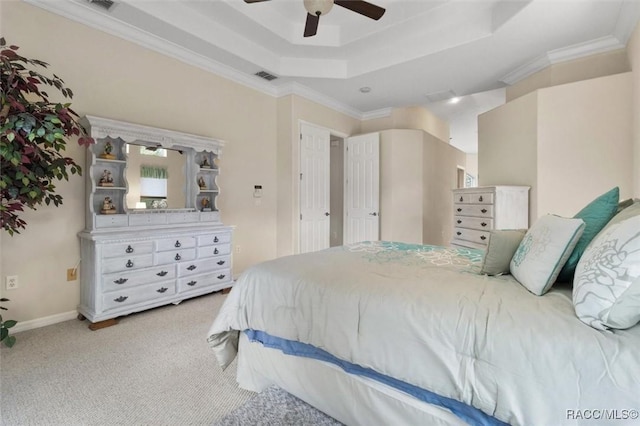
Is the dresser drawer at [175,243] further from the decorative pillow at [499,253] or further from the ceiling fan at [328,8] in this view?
the decorative pillow at [499,253]

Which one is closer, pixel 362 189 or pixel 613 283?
pixel 613 283

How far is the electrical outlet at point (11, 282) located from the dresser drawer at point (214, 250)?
140cm

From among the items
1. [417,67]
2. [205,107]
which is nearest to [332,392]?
[205,107]

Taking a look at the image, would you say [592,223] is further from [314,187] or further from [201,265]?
[314,187]

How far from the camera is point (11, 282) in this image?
7.76 feet

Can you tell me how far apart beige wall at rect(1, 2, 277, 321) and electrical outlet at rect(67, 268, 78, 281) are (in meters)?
0.04

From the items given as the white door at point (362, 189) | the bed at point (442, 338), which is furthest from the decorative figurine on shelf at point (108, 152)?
the white door at point (362, 189)

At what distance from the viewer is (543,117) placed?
3.26 m

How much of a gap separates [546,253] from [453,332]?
548 mm

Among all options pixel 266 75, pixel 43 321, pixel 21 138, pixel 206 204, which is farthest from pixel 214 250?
pixel 266 75

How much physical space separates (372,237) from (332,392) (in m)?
3.83

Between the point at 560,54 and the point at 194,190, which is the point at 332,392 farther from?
the point at 560,54

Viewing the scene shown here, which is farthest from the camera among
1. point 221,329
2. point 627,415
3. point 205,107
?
point 205,107

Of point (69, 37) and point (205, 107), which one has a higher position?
point (69, 37)
